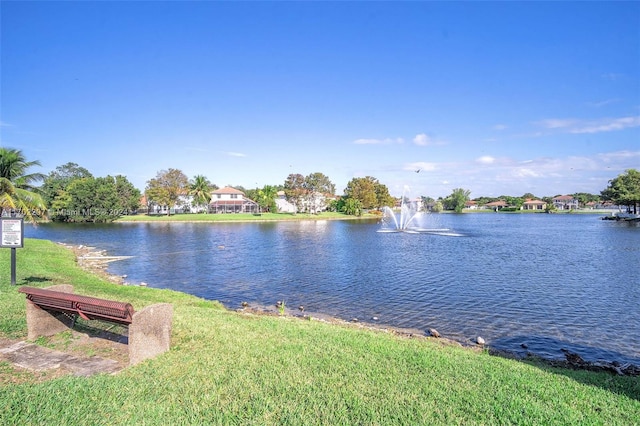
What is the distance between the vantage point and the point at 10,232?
Answer: 38.6 ft

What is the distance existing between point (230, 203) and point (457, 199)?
317 feet

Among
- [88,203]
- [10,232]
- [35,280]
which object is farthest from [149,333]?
[88,203]

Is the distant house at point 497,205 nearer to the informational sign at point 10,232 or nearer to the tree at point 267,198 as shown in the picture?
the tree at point 267,198

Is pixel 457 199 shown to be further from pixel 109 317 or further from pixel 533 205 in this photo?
pixel 109 317

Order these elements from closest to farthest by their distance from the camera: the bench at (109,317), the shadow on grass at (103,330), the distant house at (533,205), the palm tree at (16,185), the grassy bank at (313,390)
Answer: the grassy bank at (313,390)
the bench at (109,317)
the shadow on grass at (103,330)
the palm tree at (16,185)
the distant house at (533,205)

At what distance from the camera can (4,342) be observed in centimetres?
721

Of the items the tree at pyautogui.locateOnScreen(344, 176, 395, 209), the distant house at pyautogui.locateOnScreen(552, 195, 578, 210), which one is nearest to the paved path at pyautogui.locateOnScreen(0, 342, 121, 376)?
the tree at pyautogui.locateOnScreen(344, 176, 395, 209)

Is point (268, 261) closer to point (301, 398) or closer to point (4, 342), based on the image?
point (4, 342)

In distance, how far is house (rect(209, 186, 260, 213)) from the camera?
108750mm

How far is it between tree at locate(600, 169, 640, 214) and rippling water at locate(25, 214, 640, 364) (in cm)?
6644

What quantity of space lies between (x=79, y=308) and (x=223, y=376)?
330cm

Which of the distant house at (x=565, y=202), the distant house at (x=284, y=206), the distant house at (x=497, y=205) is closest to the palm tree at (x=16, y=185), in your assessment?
the distant house at (x=284, y=206)

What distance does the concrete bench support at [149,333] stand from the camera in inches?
242

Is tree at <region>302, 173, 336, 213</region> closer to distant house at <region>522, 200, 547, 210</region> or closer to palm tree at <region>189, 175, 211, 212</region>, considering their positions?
palm tree at <region>189, 175, 211, 212</region>
